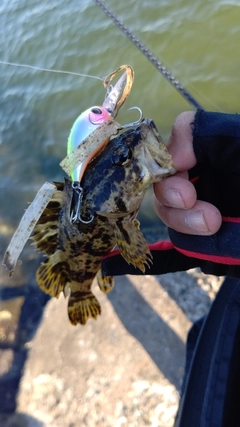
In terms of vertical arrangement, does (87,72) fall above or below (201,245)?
below

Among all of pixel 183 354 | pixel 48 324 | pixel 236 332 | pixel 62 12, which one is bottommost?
pixel 183 354

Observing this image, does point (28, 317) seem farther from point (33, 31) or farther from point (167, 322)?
point (33, 31)

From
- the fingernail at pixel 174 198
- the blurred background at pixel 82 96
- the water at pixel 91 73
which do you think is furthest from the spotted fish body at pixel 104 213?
the water at pixel 91 73

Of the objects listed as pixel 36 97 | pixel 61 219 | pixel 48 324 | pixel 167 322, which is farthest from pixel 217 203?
pixel 36 97

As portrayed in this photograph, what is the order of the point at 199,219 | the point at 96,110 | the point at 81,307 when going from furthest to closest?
1. the point at 81,307
2. the point at 96,110
3. the point at 199,219

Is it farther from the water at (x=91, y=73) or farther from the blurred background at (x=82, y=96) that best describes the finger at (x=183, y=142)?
the water at (x=91, y=73)

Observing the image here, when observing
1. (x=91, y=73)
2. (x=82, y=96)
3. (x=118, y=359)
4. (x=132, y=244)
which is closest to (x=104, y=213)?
(x=132, y=244)

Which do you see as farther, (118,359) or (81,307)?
(118,359)

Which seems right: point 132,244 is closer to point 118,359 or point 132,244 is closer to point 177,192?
point 177,192
